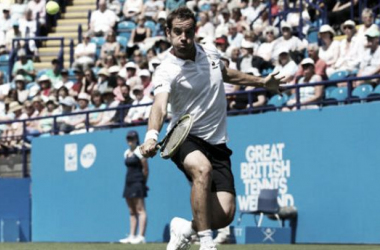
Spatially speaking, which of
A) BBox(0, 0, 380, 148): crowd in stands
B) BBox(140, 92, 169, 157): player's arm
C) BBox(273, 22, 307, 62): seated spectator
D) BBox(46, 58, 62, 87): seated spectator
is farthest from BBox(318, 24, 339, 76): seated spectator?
BBox(140, 92, 169, 157): player's arm

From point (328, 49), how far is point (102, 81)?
5.52 metres

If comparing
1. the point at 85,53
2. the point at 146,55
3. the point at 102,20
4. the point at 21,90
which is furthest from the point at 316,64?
the point at 102,20

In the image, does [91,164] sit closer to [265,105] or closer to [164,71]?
[265,105]

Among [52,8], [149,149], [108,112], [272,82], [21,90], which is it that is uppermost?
[52,8]

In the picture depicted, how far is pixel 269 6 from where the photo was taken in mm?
20516

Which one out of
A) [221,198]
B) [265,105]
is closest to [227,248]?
[265,105]

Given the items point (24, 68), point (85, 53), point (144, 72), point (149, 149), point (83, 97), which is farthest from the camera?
point (24, 68)

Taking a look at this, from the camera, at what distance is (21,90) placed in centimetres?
2412

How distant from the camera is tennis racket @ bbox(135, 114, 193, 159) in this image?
860cm

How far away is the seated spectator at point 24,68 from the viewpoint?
991 inches

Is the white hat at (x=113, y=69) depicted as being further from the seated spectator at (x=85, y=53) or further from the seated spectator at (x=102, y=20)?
the seated spectator at (x=102, y=20)

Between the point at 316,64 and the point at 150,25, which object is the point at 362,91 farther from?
the point at 150,25

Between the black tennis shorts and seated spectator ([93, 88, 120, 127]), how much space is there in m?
10.7

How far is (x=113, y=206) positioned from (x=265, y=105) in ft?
13.4
